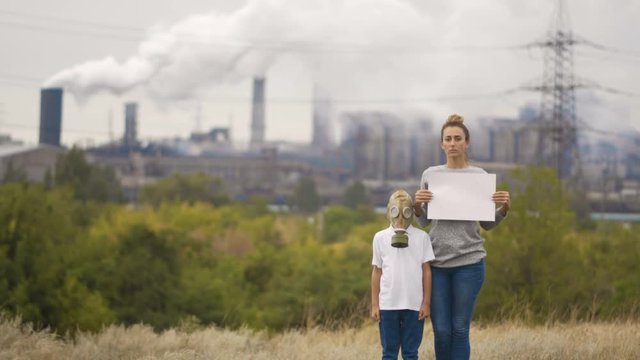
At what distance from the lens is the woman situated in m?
6.57

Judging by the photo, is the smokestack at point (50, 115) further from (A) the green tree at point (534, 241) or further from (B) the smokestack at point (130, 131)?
(A) the green tree at point (534, 241)

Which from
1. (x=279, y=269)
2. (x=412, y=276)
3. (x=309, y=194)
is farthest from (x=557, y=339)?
(x=309, y=194)

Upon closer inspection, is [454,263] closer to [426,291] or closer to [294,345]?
[426,291]

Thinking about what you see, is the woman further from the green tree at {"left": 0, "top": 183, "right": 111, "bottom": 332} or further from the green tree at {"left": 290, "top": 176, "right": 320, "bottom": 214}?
the green tree at {"left": 290, "top": 176, "right": 320, "bottom": 214}

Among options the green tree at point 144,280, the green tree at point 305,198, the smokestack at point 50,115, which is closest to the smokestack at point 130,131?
the smokestack at point 50,115

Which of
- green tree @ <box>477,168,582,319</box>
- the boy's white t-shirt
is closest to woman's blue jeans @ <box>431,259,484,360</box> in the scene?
the boy's white t-shirt

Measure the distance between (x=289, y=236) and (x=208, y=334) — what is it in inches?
2332

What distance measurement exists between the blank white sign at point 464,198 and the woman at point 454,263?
0.05m

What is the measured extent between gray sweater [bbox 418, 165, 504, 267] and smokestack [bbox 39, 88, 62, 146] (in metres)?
93.6

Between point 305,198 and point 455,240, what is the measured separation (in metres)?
94.8

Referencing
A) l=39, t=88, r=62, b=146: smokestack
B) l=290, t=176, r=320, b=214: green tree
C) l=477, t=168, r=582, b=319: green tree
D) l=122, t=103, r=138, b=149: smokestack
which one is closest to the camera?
l=477, t=168, r=582, b=319: green tree

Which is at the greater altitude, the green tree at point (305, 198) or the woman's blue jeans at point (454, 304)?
the woman's blue jeans at point (454, 304)

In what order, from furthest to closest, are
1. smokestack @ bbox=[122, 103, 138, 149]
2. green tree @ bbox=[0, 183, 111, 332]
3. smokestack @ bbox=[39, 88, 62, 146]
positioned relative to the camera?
1. smokestack @ bbox=[122, 103, 138, 149]
2. smokestack @ bbox=[39, 88, 62, 146]
3. green tree @ bbox=[0, 183, 111, 332]

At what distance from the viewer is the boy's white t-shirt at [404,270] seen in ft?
21.3
